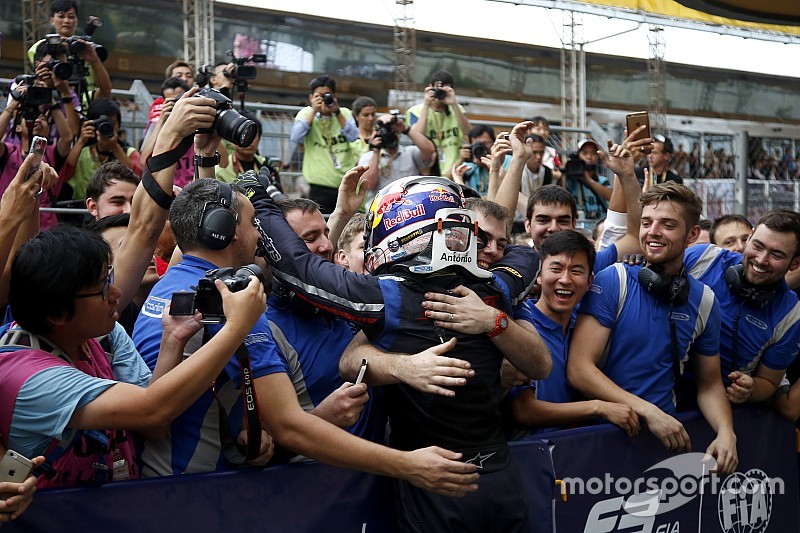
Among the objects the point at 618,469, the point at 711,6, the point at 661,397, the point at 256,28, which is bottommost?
the point at 618,469

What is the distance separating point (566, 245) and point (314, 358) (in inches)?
57.7

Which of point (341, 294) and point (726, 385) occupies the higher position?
point (341, 294)

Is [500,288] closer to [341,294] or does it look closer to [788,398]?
[341,294]

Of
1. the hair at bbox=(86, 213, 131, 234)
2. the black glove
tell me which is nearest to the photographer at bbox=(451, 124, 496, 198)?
the hair at bbox=(86, 213, 131, 234)

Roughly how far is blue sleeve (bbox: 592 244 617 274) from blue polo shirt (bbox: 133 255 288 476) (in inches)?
94.1

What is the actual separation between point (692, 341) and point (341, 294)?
2.20 meters

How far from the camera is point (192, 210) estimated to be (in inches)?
118

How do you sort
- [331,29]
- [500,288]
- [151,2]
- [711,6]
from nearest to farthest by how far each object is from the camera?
[500,288] < [711,6] < [151,2] < [331,29]

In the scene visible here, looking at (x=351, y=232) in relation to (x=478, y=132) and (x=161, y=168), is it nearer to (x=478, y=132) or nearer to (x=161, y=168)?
(x=161, y=168)

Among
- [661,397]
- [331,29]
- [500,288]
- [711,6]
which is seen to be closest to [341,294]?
[500,288]

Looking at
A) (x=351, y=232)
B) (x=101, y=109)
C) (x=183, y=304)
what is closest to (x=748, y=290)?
(x=351, y=232)

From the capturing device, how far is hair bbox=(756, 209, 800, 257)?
487 cm

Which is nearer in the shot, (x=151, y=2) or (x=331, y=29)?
(x=151, y=2)

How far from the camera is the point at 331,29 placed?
75.5 ft
